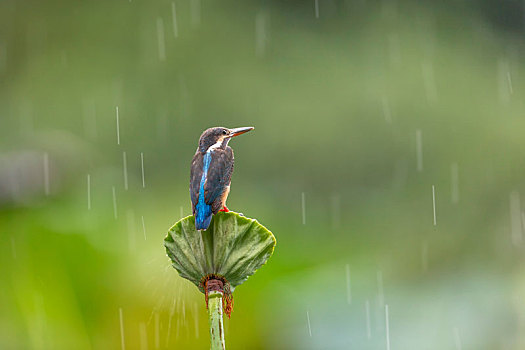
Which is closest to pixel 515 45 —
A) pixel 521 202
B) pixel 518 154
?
pixel 518 154

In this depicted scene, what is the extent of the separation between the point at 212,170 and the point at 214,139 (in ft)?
0.25

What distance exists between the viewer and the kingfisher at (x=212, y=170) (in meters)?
1.17

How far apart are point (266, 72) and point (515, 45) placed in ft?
13.7

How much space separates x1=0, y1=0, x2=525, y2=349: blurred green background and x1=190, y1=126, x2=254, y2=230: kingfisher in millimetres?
207

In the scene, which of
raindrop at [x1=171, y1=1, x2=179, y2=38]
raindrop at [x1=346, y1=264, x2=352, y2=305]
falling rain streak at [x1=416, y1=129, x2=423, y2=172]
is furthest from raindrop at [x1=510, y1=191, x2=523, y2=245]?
raindrop at [x1=171, y1=1, x2=179, y2=38]

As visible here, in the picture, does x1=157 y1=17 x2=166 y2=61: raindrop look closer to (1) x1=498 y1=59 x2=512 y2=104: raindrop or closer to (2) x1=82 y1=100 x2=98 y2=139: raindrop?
(2) x1=82 y1=100 x2=98 y2=139: raindrop

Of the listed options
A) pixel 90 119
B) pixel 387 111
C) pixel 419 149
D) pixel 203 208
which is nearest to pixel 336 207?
pixel 419 149

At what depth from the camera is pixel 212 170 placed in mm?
1267

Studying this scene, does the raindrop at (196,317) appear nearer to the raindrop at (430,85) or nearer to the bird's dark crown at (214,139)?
the bird's dark crown at (214,139)

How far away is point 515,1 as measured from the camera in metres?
12.1

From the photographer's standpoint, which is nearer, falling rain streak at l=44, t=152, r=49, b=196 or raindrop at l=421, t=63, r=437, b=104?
falling rain streak at l=44, t=152, r=49, b=196

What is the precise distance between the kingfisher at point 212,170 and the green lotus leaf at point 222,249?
8.0 inches

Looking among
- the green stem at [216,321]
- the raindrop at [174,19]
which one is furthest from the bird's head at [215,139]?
the raindrop at [174,19]

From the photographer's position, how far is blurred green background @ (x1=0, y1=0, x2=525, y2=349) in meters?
2.00
